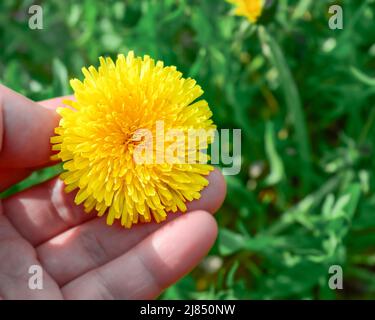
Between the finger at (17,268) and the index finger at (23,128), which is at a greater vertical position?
the index finger at (23,128)

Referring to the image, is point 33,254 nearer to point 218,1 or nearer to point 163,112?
point 163,112

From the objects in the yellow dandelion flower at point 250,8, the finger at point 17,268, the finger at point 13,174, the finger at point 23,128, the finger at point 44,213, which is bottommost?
the finger at point 17,268

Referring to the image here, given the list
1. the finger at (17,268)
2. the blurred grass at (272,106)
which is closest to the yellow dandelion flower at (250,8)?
the blurred grass at (272,106)

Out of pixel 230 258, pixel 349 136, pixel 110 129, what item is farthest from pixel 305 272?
pixel 110 129

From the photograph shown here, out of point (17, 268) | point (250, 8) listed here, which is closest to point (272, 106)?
point (250, 8)

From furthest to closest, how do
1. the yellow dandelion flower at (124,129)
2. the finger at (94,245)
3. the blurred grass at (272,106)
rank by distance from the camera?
the blurred grass at (272,106) < the finger at (94,245) < the yellow dandelion flower at (124,129)

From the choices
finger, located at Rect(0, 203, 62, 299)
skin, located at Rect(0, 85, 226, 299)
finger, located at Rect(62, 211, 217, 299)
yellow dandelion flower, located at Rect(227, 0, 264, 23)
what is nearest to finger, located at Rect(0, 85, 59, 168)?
skin, located at Rect(0, 85, 226, 299)

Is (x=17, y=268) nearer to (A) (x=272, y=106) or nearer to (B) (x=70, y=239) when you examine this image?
(B) (x=70, y=239)

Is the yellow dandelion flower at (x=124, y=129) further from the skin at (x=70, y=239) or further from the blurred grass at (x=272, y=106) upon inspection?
the blurred grass at (x=272, y=106)
